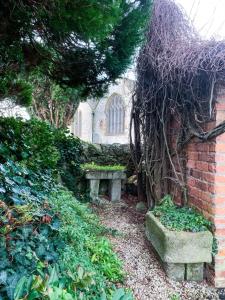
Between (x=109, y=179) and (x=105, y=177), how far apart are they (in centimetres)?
21

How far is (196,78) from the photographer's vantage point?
292 centimetres

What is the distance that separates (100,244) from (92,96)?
1.74 metres

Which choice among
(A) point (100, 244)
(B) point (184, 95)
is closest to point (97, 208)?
(A) point (100, 244)

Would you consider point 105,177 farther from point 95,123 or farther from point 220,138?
point 95,123

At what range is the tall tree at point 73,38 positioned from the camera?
172 cm

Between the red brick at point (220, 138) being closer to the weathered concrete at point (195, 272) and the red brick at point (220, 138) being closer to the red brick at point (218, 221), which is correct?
the red brick at point (218, 221)

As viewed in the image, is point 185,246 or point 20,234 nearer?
point 20,234

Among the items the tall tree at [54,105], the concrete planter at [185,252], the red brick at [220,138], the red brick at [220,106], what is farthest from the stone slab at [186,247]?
the tall tree at [54,105]

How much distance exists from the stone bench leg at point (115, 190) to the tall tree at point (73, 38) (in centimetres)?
245

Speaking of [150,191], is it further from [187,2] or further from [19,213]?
[19,213]

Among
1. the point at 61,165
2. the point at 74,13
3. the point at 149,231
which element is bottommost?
the point at 149,231

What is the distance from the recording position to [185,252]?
2.47 meters

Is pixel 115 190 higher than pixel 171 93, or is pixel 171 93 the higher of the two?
pixel 171 93

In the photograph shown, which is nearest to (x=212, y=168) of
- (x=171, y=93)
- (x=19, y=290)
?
(x=171, y=93)
